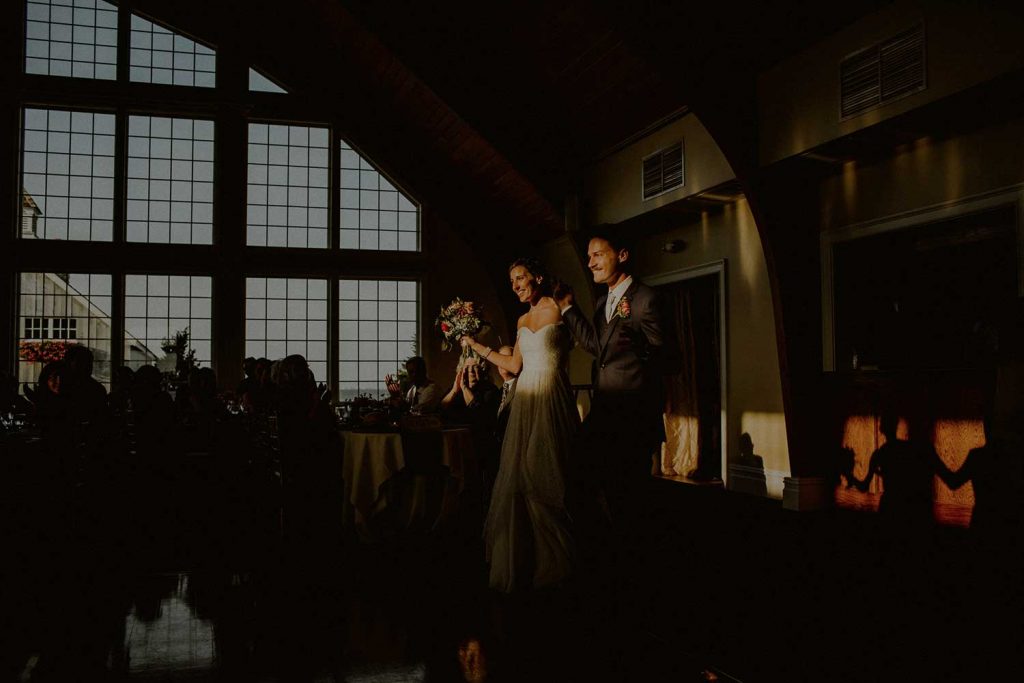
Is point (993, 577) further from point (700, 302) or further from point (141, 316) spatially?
point (141, 316)

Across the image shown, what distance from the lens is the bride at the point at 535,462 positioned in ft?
12.6

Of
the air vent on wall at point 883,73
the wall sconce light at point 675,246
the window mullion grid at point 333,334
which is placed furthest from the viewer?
the window mullion grid at point 333,334

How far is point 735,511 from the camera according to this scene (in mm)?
6941

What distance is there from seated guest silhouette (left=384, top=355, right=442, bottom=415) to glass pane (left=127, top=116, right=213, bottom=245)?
654 centimetres

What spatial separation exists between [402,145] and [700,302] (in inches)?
231

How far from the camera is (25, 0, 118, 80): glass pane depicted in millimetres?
12211

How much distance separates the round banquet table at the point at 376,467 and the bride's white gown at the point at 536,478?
4.69ft

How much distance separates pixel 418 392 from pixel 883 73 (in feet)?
14.9

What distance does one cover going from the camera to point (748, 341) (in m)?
8.07

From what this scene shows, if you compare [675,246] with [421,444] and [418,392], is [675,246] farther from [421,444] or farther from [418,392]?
[421,444]

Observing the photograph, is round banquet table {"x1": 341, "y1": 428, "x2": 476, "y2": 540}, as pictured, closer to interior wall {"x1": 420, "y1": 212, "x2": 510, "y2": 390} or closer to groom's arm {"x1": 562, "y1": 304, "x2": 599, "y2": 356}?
groom's arm {"x1": 562, "y1": 304, "x2": 599, "y2": 356}

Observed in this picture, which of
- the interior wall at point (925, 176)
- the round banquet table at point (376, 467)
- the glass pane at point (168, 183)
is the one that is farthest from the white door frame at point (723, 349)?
the glass pane at point (168, 183)

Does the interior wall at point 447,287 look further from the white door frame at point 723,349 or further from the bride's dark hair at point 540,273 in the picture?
the bride's dark hair at point 540,273

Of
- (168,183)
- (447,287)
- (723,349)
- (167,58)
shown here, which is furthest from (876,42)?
(167,58)
